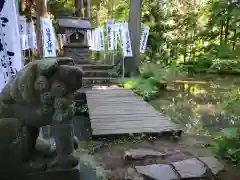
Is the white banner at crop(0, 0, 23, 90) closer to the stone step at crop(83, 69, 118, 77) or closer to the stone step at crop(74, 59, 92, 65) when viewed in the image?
the stone step at crop(83, 69, 118, 77)

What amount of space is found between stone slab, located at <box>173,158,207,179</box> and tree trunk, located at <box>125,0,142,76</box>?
8426 millimetres

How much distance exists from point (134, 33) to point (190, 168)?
29.8ft

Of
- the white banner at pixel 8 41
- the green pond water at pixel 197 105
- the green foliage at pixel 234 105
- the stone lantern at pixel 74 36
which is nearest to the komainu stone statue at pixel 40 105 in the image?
the white banner at pixel 8 41

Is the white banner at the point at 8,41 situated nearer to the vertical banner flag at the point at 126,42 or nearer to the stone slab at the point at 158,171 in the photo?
the stone slab at the point at 158,171

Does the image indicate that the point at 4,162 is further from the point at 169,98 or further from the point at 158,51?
the point at 158,51

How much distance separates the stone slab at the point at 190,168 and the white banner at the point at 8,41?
2229 millimetres

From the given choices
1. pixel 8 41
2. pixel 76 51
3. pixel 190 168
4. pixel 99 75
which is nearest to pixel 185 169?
pixel 190 168

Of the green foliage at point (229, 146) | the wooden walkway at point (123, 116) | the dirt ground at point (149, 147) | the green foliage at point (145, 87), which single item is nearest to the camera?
the dirt ground at point (149, 147)

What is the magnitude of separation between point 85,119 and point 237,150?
13.1 ft

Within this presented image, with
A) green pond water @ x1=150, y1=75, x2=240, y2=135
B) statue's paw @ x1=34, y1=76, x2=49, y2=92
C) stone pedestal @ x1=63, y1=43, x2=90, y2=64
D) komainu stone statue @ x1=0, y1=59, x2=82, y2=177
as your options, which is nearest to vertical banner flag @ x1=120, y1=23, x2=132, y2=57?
green pond water @ x1=150, y1=75, x2=240, y2=135

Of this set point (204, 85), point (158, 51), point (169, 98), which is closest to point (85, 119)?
point (169, 98)

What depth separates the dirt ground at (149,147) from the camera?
3563 millimetres

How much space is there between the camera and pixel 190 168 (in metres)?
3.43

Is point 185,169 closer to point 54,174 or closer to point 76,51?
point 54,174
